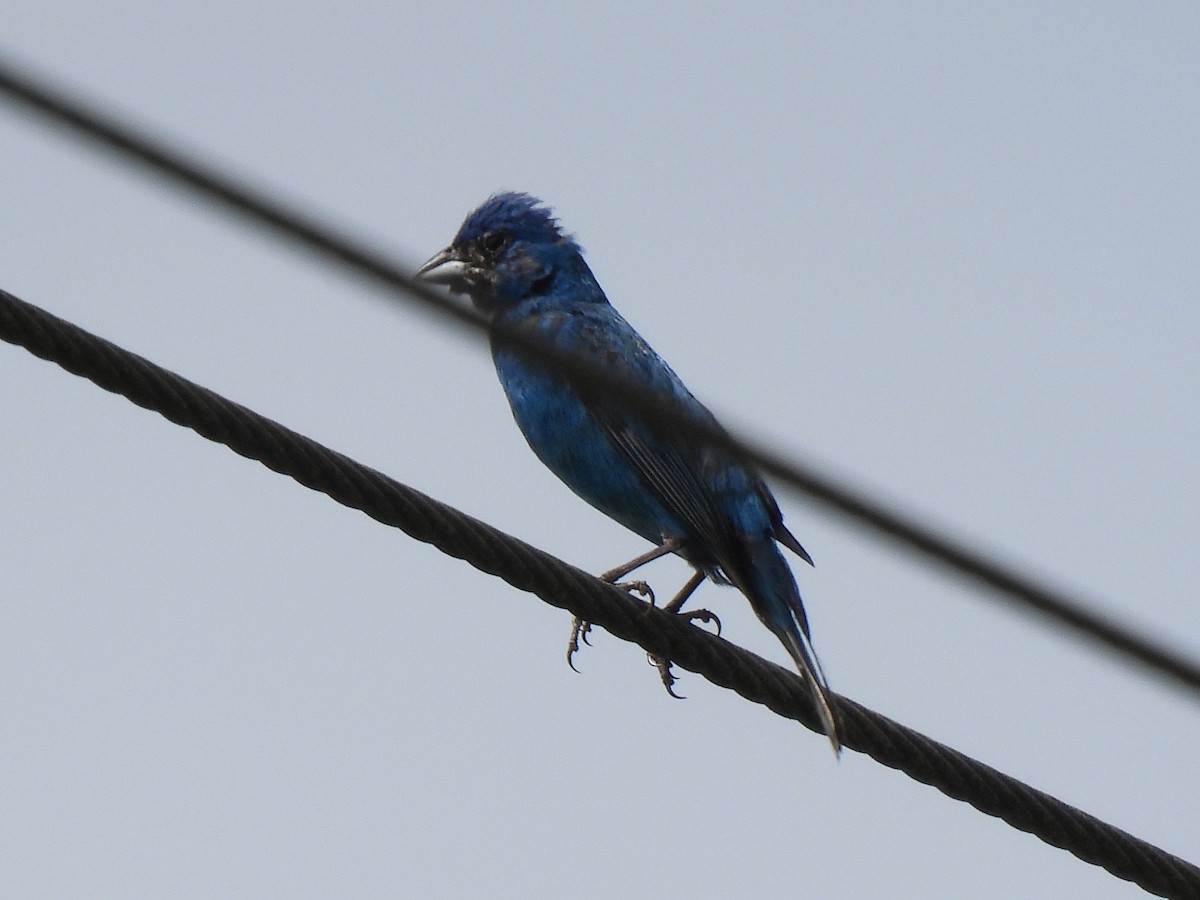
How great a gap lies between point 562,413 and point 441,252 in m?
1.83

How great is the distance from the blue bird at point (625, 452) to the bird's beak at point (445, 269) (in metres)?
0.05

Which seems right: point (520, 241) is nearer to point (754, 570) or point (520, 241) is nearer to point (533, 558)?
point (754, 570)

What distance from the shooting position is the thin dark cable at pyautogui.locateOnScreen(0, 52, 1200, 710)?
1.92 meters

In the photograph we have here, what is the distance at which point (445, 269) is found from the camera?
8.91 metres

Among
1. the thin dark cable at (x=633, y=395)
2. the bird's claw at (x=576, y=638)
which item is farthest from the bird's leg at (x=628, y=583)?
the thin dark cable at (x=633, y=395)

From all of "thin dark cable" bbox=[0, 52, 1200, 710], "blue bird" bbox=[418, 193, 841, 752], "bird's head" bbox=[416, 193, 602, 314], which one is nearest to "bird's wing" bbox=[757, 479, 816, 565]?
"blue bird" bbox=[418, 193, 841, 752]

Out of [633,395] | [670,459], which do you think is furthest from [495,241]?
[633,395]

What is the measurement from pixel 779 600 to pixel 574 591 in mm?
2190

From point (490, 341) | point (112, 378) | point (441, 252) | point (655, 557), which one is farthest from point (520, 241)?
point (490, 341)

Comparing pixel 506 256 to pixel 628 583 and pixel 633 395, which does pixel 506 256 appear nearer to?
pixel 628 583

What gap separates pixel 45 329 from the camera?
3352 millimetres

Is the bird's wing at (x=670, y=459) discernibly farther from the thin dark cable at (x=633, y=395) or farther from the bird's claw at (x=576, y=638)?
the thin dark cable at (x=633, y=395)

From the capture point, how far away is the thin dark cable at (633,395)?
75.8 inches

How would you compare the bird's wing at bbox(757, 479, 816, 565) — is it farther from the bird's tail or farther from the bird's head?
the bird's head
